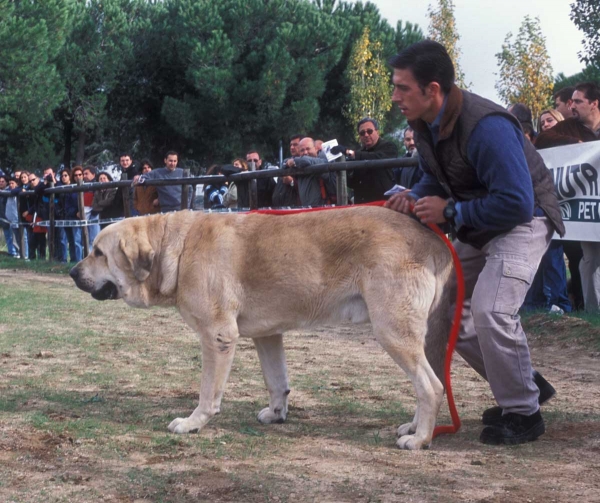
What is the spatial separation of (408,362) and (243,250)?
1098mm

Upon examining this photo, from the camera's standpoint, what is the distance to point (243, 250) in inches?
193

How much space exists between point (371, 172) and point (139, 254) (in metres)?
5.65

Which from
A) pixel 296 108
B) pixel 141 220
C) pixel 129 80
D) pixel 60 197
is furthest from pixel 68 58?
pixel 141 220

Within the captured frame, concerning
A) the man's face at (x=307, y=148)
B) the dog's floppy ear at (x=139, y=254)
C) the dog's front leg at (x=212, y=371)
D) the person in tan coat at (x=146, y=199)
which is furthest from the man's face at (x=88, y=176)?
the dog's front leg at (x=212, y=371)

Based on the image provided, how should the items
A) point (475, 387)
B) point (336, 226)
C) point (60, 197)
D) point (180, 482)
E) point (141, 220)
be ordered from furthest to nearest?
point (60, 197) < point (475, 387) < point (141, 220) < point (336, 226) < point (180, 482)

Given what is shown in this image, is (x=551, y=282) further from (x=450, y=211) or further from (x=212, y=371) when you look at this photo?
(x=212, y=371)

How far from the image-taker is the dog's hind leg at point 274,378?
5.14 m

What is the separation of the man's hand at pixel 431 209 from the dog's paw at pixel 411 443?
109cm

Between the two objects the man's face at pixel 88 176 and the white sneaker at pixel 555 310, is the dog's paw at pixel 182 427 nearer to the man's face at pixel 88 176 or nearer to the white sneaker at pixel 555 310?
the white sneaker at pixel 555 310

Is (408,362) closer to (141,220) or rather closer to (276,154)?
(141,220)

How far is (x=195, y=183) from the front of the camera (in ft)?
45.4

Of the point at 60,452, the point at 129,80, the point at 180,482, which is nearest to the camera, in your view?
the point at 180,482

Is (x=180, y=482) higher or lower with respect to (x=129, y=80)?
lower

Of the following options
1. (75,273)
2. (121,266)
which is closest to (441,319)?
(121,266)
